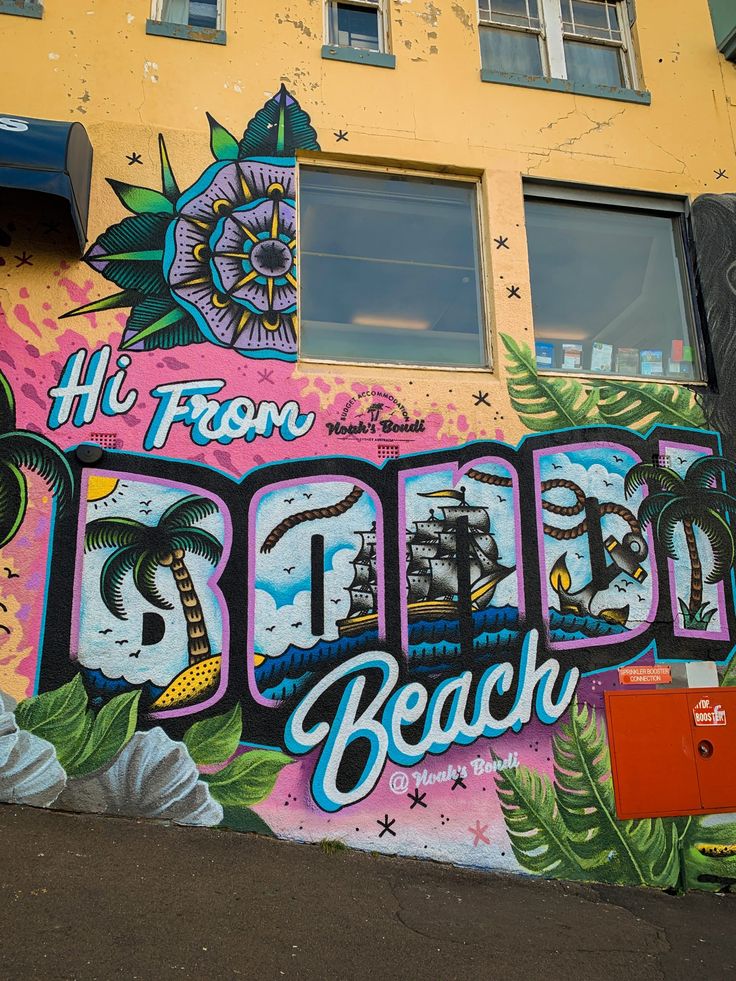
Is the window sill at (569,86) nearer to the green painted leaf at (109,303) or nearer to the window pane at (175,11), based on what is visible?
the window pane at (175,11)

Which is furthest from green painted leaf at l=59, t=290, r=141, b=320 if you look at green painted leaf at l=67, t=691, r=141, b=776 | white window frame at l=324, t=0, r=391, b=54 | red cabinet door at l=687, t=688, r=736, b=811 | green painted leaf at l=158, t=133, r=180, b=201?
red cabinet door at l=687, t=688, r=736, b=811

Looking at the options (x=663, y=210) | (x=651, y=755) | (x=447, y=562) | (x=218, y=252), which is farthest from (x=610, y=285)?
(x=651, y=755)

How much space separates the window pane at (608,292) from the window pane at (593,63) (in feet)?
4.23

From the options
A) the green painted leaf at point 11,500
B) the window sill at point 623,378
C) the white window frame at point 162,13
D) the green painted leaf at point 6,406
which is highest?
the white window frame at point 162,13

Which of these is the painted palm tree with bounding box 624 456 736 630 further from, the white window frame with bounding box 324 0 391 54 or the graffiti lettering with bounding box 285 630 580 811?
the white window frame with bounding box 324 0 391 54

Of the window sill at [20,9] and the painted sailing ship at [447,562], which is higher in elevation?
the window sill at [20,9]

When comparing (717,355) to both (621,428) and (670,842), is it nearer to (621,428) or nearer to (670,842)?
(621,428)

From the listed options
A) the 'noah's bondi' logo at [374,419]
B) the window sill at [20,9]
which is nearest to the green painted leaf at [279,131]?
the window sill at [20,9]

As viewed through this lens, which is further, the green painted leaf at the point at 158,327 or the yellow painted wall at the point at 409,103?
the yellow painted wall at the point at 409,103

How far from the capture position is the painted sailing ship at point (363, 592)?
6.05 m

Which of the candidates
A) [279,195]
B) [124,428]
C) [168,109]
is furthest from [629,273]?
[124,428]

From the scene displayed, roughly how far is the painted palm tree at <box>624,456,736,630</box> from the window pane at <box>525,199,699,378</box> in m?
0.92

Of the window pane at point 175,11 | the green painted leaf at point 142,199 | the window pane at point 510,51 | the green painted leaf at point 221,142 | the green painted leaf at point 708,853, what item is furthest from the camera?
the window pane at point 510,51

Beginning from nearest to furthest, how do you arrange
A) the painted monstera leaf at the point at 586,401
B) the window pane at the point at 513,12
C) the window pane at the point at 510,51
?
the painted monstera leaf at the point at 586,401 → the window pane at the point at 510,51 → the window pane at the point at 513,12
